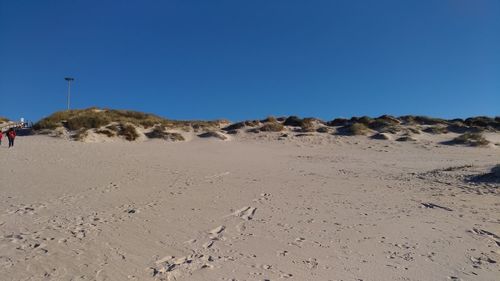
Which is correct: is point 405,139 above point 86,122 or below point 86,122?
below

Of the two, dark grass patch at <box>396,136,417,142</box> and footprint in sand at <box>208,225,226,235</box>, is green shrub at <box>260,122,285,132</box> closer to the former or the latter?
dark grass patch at <box>396,136,417,142</box>

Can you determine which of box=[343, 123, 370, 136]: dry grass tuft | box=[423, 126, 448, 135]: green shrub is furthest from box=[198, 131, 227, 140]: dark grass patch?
box=[423, 126, 448, 135]: green shrub

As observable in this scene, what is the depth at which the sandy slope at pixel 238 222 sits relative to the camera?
5.68 m

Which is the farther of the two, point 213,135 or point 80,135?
point 213,135

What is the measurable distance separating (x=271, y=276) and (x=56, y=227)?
4.29 meters

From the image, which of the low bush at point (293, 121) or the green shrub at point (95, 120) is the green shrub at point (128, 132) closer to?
the green shrub at point (95, 120)

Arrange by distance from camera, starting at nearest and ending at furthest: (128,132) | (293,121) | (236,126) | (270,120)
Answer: (128,132)
(236,126)
(293,121)
(270,120)

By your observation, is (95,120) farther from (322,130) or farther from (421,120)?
(421,120)

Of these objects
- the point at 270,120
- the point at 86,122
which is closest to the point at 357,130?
the point at 270,120

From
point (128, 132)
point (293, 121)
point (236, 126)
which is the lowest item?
point (128, 132)

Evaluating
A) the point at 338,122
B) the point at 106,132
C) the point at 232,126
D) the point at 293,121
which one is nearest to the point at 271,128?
the point at 232,126

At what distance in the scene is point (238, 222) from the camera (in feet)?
Answer: 26.3

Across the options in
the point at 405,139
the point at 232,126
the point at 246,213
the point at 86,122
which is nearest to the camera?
the point at 246,213

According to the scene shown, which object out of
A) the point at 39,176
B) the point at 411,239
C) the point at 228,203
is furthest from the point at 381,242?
the point at 39,176
